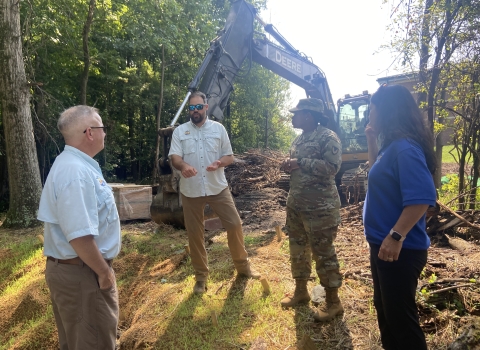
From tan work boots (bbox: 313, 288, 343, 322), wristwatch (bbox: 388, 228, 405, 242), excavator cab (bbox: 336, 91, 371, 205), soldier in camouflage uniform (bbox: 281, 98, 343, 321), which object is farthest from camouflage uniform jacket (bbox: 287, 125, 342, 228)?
excavator cab (bbox: 336, 91, 371, 205)

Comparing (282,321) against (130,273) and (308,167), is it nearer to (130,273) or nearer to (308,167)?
(308,167)

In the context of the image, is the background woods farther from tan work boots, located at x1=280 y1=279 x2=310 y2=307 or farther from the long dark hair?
the long dark hair

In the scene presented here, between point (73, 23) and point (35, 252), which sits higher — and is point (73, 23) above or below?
above

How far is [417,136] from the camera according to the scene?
2027 millimetres

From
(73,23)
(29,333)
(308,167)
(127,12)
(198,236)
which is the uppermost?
(127,12)

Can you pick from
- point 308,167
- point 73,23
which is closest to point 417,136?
point 308,167

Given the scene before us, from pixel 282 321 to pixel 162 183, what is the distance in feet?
13.4

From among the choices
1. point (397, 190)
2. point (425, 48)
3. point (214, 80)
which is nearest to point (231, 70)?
point (214, 80)

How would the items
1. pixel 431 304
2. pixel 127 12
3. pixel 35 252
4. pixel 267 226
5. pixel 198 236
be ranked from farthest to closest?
pixel 127 12, pixel 267 226, pixel 35 252, pixel 198 236, pixel 431 304

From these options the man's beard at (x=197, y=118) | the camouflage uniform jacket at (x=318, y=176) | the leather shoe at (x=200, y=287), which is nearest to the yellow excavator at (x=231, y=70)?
the man's beard at (x=197, y=118)

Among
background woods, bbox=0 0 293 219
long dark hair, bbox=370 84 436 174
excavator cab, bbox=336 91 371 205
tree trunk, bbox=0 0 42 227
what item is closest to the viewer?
long dark hair, bbox=370 84 436 174

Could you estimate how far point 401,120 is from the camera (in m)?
2.06

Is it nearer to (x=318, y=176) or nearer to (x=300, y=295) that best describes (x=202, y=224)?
(x=300, y=295)

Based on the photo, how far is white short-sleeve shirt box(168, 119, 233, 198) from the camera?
145 inches
